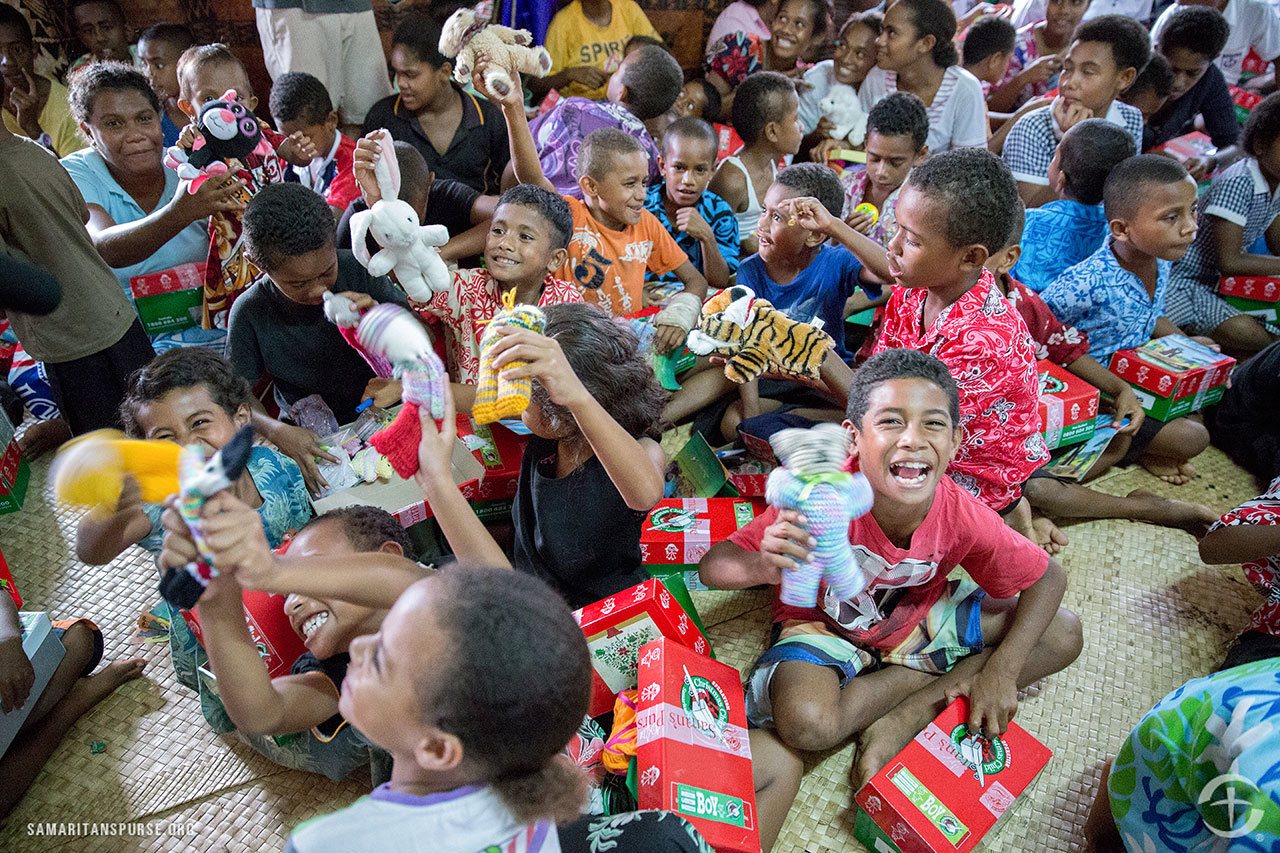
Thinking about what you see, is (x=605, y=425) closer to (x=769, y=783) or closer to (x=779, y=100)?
(x=769, y=783)

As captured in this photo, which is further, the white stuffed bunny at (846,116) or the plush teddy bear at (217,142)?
the white stuffed bunny at (846,116)

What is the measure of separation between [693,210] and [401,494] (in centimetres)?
159

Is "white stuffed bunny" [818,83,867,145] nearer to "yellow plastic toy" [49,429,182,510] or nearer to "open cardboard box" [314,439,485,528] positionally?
"open cardboard box" [314,439,485,528]

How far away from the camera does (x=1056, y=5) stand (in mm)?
4402

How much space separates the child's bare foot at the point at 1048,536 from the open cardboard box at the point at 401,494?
1.59 meters

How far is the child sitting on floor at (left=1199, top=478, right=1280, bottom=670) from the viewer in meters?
1.79

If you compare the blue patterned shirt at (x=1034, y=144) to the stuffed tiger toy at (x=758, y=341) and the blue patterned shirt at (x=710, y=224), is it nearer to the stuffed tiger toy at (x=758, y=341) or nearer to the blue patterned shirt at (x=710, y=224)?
the blue patterned shirt at (x=710, y=224)

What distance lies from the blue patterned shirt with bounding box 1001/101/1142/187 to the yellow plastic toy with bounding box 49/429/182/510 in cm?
335

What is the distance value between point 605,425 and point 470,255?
1.60 meters

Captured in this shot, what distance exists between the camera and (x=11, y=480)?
7.64 ft

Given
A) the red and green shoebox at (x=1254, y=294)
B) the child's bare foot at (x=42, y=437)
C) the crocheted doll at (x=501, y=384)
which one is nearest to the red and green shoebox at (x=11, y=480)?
the child's bare foot at (x=42, y=437)

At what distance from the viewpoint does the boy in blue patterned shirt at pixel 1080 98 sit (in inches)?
129

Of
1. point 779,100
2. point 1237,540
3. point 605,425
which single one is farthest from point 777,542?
point 779,100

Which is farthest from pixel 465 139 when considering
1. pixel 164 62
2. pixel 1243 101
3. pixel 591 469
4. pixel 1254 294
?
pixel 1243 101
